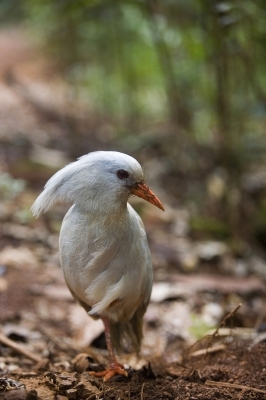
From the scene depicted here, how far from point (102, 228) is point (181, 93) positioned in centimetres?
645

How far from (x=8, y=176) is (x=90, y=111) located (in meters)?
5.19

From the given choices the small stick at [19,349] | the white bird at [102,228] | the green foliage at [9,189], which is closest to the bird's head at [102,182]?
the white bird at [102,228]

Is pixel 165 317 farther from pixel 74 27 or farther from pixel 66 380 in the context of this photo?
pixel 74 27

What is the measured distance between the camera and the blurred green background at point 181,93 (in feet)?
21.8

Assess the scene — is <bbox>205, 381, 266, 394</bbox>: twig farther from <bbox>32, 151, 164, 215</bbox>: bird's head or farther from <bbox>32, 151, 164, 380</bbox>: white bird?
<bbox>32, 151, 164, 215</bbox>: bird's head

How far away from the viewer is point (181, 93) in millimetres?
9359

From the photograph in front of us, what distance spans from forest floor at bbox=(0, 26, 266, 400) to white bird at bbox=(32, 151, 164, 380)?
407 millimetres

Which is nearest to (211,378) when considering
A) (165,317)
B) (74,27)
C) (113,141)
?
(165,317)

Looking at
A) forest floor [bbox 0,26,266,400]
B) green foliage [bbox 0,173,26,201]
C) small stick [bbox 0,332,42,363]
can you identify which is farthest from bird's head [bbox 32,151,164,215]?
green foliage [bbox 0,173,26,201]

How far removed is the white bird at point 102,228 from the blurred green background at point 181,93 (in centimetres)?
258

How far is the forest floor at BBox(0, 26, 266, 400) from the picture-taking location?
3.29 meters

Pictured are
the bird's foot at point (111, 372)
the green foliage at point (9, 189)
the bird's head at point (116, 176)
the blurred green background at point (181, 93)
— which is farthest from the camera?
the green foliage at point (9, 189)

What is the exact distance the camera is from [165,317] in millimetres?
5449

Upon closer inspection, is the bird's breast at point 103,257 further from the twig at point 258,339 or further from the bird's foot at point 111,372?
the twig at point 258,339
